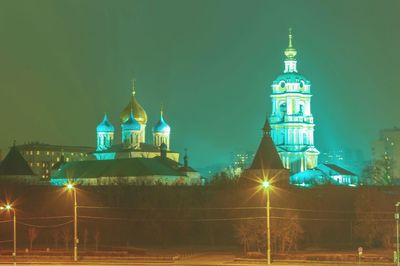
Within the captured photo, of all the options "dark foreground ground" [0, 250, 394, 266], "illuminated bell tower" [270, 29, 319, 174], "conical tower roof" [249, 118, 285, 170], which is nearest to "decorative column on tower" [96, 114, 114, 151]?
"illuminated bell tower" [270, 29, 319, 174]

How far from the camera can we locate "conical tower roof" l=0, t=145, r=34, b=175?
484 ft

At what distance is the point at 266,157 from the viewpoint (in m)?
122

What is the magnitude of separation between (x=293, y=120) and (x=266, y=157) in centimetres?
4413

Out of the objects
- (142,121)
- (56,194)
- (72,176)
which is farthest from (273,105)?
(56,194)

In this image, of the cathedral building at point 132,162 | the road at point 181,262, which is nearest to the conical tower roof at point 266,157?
the cathedral building at point 132,162

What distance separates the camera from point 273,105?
168m

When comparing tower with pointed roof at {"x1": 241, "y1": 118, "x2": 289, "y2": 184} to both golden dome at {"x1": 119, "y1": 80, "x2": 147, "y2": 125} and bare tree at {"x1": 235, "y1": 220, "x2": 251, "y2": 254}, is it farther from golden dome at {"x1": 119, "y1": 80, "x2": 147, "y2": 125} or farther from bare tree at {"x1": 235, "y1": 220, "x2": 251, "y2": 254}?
golden dome at {"x1": 119, "y1": 80, "x2": 147, "y2": 125}

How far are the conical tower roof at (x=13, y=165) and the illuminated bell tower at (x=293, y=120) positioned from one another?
38.7 m

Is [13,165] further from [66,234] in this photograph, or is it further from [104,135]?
[66,234]

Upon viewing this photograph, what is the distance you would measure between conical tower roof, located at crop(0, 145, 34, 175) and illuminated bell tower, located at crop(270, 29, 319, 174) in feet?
127

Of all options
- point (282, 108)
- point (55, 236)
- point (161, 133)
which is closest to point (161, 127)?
point (161, 133)

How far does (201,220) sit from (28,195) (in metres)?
23.8

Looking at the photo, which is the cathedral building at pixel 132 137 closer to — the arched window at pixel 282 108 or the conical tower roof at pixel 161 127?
the conical tower roof at pixel 161 127

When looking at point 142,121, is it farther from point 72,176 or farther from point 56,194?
point 56,194
